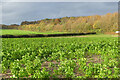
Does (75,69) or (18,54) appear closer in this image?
(75,69)

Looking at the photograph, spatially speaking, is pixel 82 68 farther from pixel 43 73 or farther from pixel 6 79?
pixel 6 79

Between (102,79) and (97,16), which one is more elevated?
(97,16)

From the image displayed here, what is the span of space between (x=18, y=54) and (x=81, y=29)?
8857 cm

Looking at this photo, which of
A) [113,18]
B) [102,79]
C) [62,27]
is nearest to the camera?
[102,79]

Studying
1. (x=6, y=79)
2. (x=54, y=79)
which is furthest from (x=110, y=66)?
(x=6, y=79)

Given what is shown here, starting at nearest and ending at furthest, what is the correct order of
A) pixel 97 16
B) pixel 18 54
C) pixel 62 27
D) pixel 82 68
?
pixel 82 68 < pixel 18 54 < pixel 62 27 < pixel 97 16

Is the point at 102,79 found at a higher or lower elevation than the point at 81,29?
lower

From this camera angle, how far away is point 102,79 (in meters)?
6.37

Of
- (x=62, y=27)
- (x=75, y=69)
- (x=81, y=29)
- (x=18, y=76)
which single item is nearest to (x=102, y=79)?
(x=75, y=69)

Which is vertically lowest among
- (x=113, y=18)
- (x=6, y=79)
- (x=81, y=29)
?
(x=6, y=79)

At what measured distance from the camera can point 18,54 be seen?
11.3m

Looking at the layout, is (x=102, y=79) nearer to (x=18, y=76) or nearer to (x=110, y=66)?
(x=110, y=66)

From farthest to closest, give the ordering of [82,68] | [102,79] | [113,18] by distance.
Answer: [113,18]
[82,68]
[102,79]

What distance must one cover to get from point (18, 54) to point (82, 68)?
6.11 metres
